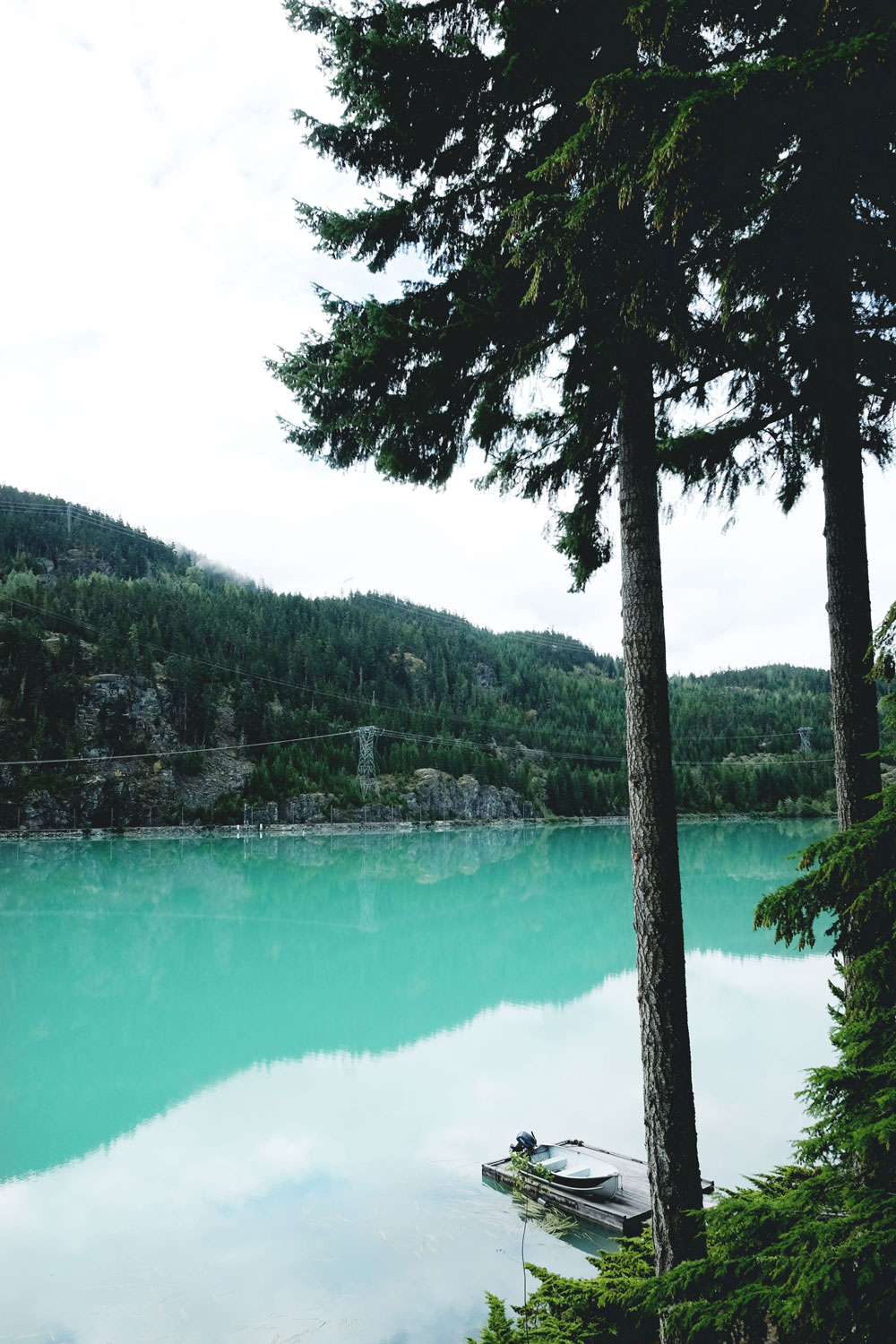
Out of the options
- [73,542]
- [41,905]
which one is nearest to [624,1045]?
[41,905]

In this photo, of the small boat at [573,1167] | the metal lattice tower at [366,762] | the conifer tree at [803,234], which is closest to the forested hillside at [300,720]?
the metal lattice tower at [366,762]

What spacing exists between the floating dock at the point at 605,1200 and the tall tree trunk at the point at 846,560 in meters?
4.34

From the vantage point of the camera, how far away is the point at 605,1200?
770 centimetres

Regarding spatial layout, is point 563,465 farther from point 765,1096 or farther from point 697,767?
point 697,767

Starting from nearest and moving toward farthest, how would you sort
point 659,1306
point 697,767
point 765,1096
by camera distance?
point 659,1306
point 765,1096
point 697,767

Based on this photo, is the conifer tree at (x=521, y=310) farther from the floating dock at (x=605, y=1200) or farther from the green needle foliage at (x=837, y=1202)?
the floating dock at (x=605, y=1200)

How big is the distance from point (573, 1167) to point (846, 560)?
6.85m

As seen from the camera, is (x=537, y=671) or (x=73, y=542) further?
(x=73, y=542)

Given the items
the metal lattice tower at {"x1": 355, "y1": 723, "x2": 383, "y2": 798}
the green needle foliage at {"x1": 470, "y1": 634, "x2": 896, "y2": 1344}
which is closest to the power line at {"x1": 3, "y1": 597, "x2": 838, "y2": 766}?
the metal lattice tower at {"x1": 355, "y1": 723, "x2": 383, "y2": 798}

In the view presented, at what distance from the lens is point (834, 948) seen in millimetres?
3162

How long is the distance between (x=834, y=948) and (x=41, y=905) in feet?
113

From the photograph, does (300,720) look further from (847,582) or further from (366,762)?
(847,582)

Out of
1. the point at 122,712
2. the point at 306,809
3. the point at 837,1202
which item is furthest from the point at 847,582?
the point at 122,712

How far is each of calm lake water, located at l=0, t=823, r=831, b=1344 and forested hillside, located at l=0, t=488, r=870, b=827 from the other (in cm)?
5028
